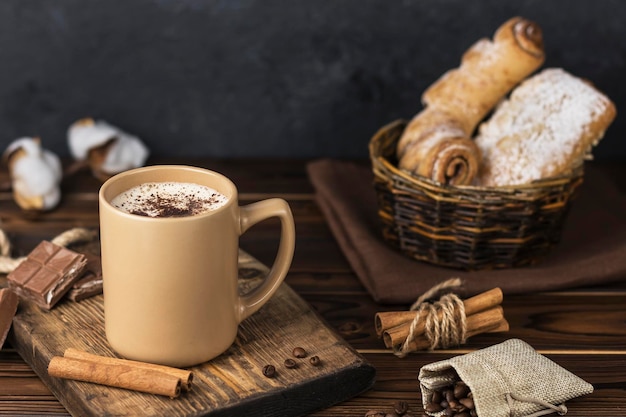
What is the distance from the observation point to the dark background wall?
185cm

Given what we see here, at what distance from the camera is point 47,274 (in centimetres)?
123

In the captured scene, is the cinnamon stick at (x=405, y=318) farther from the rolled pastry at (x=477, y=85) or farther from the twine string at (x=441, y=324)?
the rolled pastry at (x=477, y=85)

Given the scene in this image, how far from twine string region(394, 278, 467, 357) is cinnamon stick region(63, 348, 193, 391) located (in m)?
0.31

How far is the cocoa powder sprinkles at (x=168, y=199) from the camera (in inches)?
41.1

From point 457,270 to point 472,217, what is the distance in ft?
0.37

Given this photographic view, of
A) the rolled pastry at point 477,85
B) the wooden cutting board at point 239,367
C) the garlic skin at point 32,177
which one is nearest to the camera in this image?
the wooden cutting board at point 239,367

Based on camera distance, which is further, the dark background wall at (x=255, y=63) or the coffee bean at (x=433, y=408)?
the dark background wall at (x=255, y=63)

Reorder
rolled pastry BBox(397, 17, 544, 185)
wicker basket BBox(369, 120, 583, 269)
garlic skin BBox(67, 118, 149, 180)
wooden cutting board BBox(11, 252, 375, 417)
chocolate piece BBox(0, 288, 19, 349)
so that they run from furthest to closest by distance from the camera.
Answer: garlic skin BBox(67, 118, 149, 180), rolled pastry BBox(397, 17, 544, 185), wicker basket BBox(369, 120, 583, 269), chocolate piece BBox(0, 288, 19, 349), wooden cutting board BBox(11, 252, 375, 417)

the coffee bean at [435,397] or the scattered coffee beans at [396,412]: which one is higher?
the coffee bean at [435,397]

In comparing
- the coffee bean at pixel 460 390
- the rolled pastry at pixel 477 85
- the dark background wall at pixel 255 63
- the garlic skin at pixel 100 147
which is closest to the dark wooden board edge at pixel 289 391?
the coffee bean at pixel 460 390

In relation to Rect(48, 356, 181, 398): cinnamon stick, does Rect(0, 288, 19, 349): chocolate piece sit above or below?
below

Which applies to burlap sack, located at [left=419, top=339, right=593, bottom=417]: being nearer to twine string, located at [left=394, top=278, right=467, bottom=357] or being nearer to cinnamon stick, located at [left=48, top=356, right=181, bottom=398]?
twine string, located at [left=394, top=278, right=467, bottom=357]

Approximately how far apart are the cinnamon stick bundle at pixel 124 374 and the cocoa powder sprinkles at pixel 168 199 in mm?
183

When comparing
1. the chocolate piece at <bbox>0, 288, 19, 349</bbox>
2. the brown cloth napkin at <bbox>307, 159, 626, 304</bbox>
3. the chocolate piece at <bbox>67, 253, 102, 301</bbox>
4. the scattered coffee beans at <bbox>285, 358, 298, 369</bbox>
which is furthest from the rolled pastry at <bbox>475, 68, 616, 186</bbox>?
the chocolate piece at <bbox>0, 288, 19, 349</bbox>
